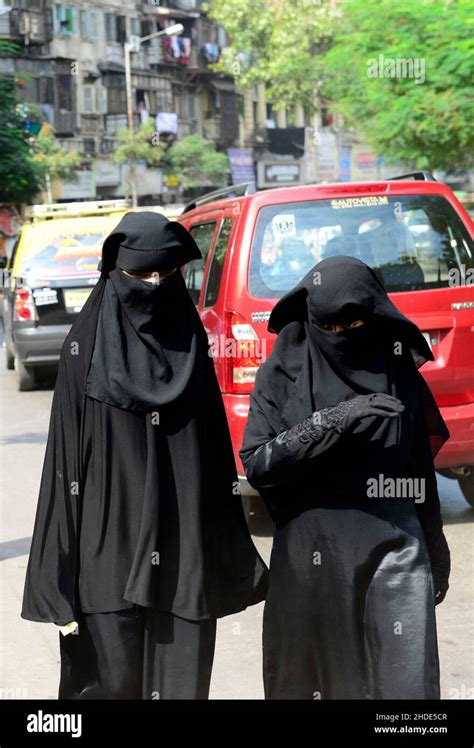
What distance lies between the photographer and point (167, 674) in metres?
3.84

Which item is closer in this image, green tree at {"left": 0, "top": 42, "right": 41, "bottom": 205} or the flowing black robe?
the flowing black robe

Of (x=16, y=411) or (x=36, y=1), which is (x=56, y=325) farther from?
(x=36, y=1)

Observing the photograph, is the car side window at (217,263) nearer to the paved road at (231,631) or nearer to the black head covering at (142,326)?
the paved road at (231,631)

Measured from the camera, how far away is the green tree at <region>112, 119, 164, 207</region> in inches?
2432

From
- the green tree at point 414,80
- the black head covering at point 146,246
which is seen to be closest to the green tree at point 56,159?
the green tree at point 414,80

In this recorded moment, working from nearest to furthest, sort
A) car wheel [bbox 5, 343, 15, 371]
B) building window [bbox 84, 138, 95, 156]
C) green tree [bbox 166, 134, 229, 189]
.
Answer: car wheel [bbox 5, 343, 15, 371], building window [bbox 84, 138, 95, 156], green tree [bbox 166, 134, 229, 189]

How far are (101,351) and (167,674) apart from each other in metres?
0.94

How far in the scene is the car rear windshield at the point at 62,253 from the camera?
47.1ft

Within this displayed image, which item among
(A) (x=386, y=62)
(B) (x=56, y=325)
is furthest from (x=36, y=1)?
(B) (x=56, y=325)

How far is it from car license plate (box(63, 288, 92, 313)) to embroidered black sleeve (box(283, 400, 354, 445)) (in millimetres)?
10685

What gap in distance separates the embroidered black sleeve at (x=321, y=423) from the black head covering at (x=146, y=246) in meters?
0.62

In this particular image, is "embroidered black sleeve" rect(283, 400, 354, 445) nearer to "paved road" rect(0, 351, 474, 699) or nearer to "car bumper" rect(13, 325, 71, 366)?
"paved road" rect(0, 351, 474, 699)

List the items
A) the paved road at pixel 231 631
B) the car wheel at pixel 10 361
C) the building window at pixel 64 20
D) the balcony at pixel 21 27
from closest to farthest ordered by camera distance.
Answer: the paved road at pixel 231 631
the car wheel at pixel 10 361
the balcony at pixel 21 27
the building window at pixel 64 20

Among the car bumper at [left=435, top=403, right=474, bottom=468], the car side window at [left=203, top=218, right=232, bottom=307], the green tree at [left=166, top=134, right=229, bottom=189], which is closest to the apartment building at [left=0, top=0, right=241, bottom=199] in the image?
the green tree at [left=166, top=134, right=229, bottom=189]
